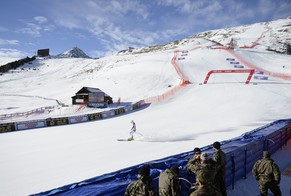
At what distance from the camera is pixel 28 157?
15.5 meters

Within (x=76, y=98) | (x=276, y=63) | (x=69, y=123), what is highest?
(x=276, y=63)

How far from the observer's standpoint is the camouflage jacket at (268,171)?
6.68m

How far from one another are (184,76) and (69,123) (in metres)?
33.0

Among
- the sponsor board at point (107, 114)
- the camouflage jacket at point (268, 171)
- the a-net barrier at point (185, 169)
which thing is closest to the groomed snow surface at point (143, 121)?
the a-net barrier at point (185, 169)

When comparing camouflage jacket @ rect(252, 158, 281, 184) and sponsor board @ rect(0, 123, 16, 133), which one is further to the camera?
sponsor board @ rect(0, 123, 16, 133)

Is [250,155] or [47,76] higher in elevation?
[47,76]

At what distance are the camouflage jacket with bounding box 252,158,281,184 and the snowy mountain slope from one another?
7.07 meters

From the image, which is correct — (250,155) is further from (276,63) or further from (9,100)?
(276,63)

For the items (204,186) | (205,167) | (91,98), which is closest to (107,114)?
(91,98)

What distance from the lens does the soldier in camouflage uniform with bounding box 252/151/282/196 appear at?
6766mm

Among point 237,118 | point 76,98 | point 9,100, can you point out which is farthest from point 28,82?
point 237,118

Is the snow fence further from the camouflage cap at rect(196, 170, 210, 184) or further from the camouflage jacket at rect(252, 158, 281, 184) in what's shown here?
the camouflage cap at rect(196, 170, 210, 184)

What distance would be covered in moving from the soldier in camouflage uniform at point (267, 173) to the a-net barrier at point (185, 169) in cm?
154

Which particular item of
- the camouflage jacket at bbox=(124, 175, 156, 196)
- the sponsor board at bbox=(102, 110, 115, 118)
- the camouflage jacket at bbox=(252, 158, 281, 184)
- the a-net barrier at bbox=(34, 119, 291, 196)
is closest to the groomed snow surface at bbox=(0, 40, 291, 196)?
the a-net barrier at bbox=(34, 119, 291, 196)
